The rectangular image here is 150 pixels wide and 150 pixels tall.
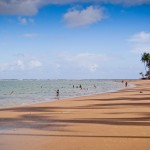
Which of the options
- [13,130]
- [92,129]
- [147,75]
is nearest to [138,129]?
[92,129]

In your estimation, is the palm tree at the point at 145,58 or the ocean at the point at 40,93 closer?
the ocean at the point at 40,93

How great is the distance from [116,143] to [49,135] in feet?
8.82

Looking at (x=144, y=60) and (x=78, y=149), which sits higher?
(x=144, y=60)

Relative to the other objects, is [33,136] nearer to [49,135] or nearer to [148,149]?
[49,135]

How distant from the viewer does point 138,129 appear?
1084cm

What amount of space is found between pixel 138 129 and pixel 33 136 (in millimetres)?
4297

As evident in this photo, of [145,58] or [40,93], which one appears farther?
[145,58]

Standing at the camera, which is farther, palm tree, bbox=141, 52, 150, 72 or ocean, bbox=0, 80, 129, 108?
palm tree, bbox=141, 52, 150, 72

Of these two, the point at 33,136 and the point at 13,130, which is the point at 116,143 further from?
the point at 13,130

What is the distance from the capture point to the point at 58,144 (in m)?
8.48

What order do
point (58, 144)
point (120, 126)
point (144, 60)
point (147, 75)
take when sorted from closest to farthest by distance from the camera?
point (58, 144)
point (120, 126)
point (144, 60)
point (147, 75)

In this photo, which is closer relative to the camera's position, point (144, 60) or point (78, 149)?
point (78, 149)

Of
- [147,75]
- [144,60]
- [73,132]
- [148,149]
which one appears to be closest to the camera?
[148,149]

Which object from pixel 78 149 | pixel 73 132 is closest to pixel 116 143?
pixel 78 149
